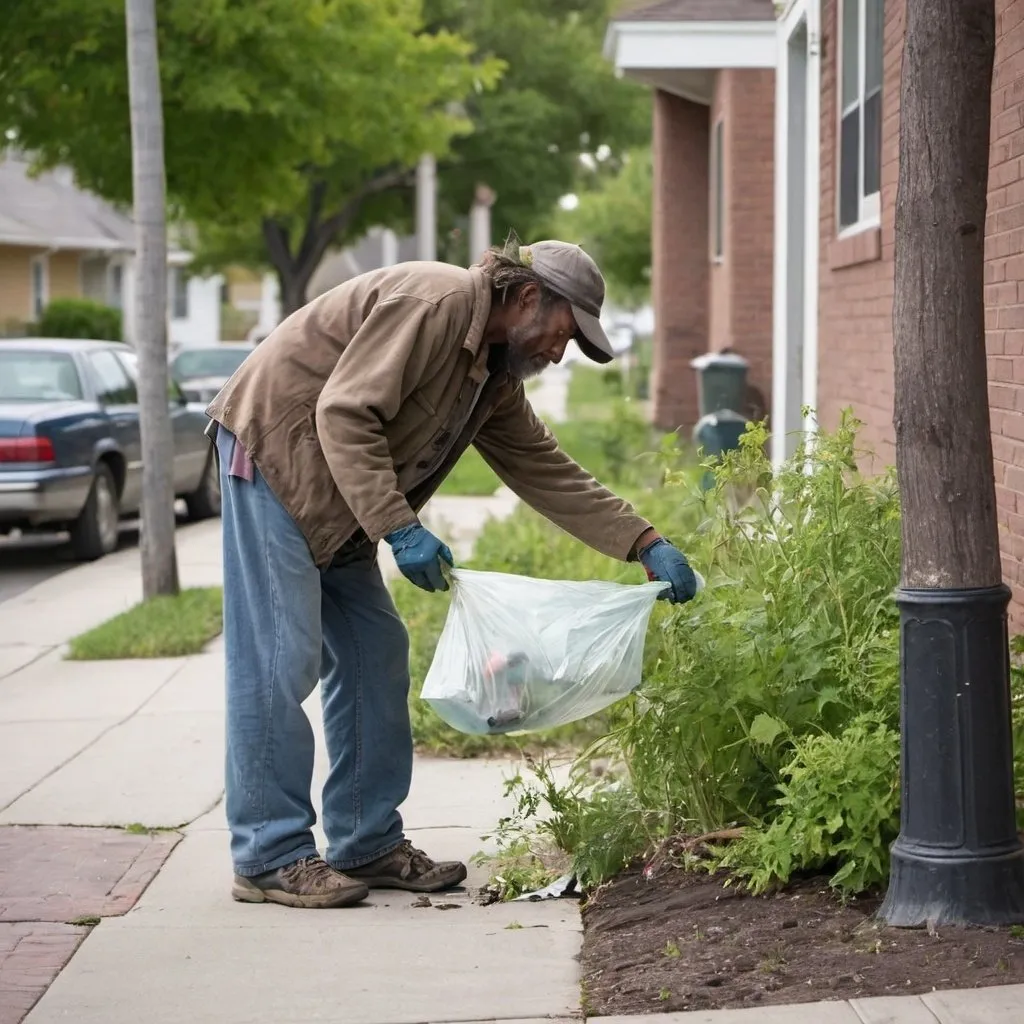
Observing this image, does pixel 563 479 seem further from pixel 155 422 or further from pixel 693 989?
pixel 155 422

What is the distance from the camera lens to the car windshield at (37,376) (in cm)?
1330

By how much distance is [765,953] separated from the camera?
412cm

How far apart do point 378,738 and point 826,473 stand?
1508 mm

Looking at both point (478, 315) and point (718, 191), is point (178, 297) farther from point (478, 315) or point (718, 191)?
point (478, 315)

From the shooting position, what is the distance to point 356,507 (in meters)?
4.57

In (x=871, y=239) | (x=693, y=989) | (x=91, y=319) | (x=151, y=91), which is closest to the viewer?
(x=693, y=989)

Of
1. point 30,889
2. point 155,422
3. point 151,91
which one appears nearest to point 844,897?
point 30,889

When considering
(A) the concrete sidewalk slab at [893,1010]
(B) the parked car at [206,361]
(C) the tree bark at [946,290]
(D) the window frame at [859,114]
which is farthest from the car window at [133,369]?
(A) the concrete sidewalk slab at [893,1010]

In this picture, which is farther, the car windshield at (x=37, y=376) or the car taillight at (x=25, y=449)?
the car windshield at (x=37, y=376)

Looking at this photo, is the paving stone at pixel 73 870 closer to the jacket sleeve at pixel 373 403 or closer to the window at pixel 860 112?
the jacket sleeve at pixel 373 403

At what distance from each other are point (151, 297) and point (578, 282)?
6.27m

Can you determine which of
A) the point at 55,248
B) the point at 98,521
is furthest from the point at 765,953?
the point at 55,248

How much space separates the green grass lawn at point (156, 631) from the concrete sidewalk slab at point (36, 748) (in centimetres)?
150

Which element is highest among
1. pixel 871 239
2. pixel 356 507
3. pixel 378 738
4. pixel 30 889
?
pixel 871 239
